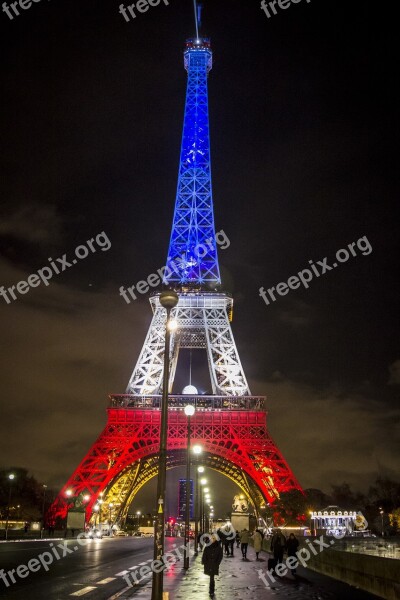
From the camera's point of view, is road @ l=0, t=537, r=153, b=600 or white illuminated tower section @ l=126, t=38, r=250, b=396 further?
white illuminated tower section @ l=126, t=38, r=250, b=396

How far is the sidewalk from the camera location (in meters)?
16.4

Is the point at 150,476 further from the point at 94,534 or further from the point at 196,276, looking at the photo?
the point at 196,276

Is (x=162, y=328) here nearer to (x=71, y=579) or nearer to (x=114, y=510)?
(x=114, y=510)

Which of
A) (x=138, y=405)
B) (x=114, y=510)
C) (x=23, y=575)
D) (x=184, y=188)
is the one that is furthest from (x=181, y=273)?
(x=23, y=575)

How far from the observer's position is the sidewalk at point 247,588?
647 inches

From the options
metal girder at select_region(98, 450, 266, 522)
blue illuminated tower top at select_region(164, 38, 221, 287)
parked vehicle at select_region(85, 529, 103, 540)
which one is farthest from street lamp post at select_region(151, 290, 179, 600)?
blue illuminated tower top at select_region(164, 38, 221, 287)

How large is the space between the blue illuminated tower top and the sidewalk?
186 feet

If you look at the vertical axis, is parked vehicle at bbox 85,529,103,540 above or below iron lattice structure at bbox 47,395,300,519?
below

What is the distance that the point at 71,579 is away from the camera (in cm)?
2081

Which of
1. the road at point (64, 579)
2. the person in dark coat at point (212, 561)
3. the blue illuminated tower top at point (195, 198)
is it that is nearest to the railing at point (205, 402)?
the blue illuminated tower top at point (195, 198)

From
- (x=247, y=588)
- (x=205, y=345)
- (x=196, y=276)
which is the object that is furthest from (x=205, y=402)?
(x=247, y=588)

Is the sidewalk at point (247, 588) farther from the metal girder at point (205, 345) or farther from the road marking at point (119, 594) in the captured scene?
the metal girder at point (205, 345)

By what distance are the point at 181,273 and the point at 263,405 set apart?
2056cm

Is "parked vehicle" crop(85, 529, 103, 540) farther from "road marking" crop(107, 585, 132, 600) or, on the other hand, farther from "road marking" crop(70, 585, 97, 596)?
"road marking" crop(107, 585, 132, 600)
